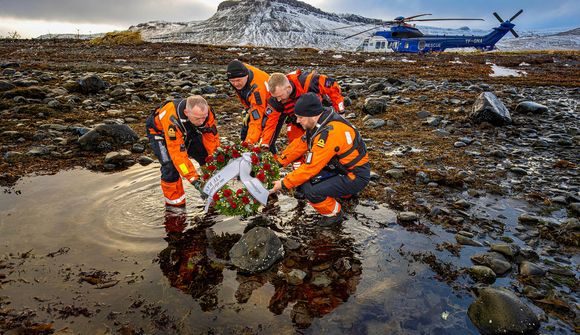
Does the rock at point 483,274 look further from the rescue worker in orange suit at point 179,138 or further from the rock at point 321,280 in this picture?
the rescue worker in orange suit at point 179,138

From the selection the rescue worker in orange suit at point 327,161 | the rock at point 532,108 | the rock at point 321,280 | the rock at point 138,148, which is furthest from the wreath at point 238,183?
the rock at point 532,108

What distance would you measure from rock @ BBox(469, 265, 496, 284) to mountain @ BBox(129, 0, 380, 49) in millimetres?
78153

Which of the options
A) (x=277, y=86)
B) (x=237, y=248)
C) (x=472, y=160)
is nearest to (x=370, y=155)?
(x=472, y=160)

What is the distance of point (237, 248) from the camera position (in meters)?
4.78

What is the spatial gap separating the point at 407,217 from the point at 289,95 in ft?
10.2

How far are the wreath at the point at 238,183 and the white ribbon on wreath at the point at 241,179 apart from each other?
3.2 inches

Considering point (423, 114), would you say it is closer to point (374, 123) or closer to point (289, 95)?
point (374, 123)

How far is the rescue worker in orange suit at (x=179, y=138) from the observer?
5.57 m

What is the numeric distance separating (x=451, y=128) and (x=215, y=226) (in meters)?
7.91

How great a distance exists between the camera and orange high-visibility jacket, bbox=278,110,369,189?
5113mm

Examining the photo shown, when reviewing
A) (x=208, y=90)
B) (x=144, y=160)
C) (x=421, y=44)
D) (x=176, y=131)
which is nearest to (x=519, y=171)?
(x=176, y=131)

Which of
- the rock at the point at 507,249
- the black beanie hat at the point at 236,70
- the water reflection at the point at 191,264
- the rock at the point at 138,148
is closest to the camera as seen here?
the water reflection at the point at 191,264

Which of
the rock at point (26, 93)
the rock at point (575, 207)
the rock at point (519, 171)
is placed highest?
the rock at point (26, 93)

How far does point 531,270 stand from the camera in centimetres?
437
